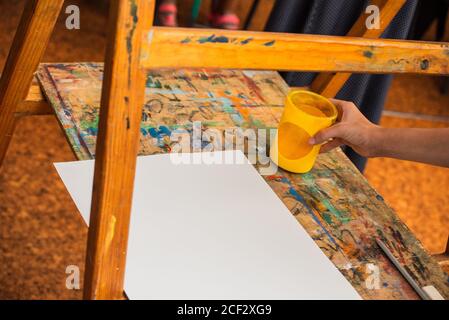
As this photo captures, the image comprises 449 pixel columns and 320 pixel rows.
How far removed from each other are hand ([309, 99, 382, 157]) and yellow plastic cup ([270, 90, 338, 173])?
16mm

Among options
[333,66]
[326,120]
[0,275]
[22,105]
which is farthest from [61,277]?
[333,66]

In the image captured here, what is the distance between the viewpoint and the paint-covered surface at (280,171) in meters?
1.00

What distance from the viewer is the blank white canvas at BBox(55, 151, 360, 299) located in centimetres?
90

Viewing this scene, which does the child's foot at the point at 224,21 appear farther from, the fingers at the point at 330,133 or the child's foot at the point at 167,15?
the fingers at the point at 330,133

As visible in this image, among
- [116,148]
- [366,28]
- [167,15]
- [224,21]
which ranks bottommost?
[116,148]

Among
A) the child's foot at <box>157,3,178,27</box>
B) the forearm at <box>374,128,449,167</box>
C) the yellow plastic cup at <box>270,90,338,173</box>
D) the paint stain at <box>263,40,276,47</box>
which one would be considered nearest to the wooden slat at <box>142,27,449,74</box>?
the paint stain at <box>263,40,276,47</box>

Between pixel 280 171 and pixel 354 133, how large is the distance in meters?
0.14

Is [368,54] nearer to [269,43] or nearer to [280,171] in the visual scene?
[269,43]

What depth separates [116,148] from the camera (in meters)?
0.74

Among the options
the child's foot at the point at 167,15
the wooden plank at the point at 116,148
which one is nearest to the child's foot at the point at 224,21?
the child's foot at the point at 167,15

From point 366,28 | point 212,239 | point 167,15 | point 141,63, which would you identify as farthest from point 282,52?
point 167,15

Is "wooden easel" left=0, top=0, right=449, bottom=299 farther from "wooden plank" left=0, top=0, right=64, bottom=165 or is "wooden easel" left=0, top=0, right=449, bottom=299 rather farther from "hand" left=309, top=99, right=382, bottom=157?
"wooden plank" left=0, top=0, right=64, bottom=165

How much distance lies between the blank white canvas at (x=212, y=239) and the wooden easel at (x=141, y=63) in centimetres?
11

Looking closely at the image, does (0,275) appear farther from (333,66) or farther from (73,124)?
(333,66)
